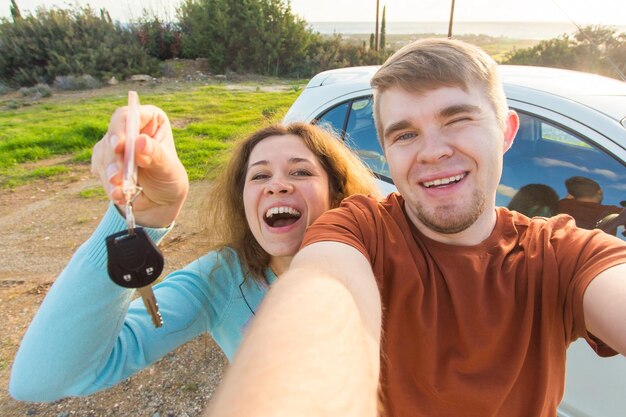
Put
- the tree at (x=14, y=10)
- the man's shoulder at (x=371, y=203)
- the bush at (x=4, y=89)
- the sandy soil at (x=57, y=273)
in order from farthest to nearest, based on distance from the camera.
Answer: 1. the tree at (x=14, y=10)
2. the bush at (x=4, y=89)
3. the sandy soil at (x=57, y=273)
4. the man's shoulder at (x=371, y=203)

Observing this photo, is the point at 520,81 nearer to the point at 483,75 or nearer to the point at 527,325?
the point at 483,75

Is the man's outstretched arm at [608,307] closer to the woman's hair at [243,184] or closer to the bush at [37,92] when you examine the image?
the woman's hair at [243,184]

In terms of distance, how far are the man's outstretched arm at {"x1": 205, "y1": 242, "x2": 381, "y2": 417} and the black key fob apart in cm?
28

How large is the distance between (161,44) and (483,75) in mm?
21200

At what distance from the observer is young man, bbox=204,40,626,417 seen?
830 millimetres

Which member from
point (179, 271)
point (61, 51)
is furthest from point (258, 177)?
point (61, 51)

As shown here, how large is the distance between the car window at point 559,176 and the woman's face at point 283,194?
959 millimetres

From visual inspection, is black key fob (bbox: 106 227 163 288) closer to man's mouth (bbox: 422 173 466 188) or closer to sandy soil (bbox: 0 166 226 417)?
man's mouth (bbox: 422 173 466 188)

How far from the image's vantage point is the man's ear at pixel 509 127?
59.4 inches

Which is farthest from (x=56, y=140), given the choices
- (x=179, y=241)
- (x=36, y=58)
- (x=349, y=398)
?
(x=36, y=58)

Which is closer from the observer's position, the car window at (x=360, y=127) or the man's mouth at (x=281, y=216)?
the man's mouth at (x=281, y=216)

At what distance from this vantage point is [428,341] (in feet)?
3.74

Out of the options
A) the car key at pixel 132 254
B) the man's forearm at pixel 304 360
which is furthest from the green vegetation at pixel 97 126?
the man's forearm at pixel 304 360

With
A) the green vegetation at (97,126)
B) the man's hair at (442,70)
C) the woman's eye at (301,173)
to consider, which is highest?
the man's hair at (442,70)
